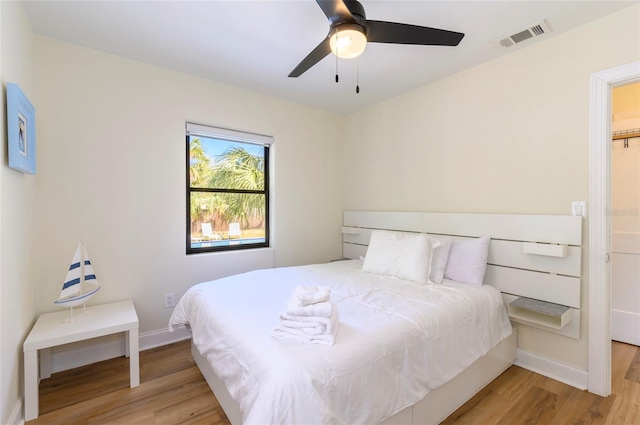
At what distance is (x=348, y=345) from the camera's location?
130 cm

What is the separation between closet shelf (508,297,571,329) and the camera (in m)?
1.96

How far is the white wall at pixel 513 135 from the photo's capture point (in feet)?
6.70

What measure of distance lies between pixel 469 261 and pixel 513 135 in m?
1.11

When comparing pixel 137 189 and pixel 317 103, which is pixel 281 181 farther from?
pixel 137 189

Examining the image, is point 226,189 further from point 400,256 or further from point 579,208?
point 579,208

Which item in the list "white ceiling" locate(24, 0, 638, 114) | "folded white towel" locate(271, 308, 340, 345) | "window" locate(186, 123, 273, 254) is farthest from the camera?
"window" locate(186, 123, 273, 254)

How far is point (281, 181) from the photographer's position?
3408mm

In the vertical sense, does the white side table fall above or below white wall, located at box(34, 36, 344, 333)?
below

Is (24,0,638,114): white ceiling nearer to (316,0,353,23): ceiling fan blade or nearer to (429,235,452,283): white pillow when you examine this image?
(316,0,353,23): ceiling fan blade

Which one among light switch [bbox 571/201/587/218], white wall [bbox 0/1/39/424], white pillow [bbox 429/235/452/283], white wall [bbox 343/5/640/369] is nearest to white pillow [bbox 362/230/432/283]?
white pillow [bbox 429/235/452/283]

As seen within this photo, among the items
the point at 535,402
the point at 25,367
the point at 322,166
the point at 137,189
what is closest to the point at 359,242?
the point at 322,166

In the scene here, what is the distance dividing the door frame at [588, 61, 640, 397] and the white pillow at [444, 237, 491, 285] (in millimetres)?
657

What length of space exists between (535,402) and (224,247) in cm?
287

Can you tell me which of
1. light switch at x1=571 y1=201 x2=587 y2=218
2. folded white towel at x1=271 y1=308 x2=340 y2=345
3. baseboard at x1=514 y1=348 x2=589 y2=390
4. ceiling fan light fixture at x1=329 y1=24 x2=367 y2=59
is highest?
ceiling fan light fixture at x1=329 y1=24 x2=367 y2=59
